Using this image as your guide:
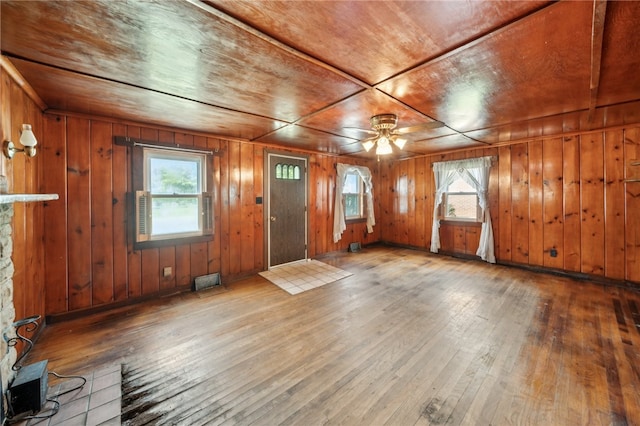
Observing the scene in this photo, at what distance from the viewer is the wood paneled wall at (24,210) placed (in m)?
1.87

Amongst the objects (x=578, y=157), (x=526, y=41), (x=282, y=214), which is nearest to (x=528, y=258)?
(x=578, y=157)

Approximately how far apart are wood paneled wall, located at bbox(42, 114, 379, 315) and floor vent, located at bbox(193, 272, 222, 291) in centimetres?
9

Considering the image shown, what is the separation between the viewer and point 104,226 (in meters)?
2.96

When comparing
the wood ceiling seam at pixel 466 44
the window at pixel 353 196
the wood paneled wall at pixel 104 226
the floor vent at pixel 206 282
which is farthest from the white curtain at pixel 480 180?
the floor vent at pixel 206 282

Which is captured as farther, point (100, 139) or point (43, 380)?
point (100, 139)

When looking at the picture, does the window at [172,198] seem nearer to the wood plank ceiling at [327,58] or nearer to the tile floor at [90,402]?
the wood plank ceiling at [327,58]

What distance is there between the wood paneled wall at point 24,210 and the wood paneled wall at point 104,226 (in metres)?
0.14

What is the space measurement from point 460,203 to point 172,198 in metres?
5.45

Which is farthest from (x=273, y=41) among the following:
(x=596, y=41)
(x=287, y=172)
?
(x=287, y=172)

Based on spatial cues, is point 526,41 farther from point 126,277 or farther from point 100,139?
point 126,277

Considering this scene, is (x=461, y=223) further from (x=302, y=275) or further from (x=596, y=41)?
(x=596, y=41)

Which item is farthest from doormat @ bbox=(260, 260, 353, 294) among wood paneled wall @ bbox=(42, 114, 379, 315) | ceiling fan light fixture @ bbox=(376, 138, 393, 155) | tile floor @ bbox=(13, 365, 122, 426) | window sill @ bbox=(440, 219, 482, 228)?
window sill @ bbox=(440, 219, 482, 228)

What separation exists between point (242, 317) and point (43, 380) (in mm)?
→ 1499

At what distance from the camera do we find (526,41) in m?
1.52
